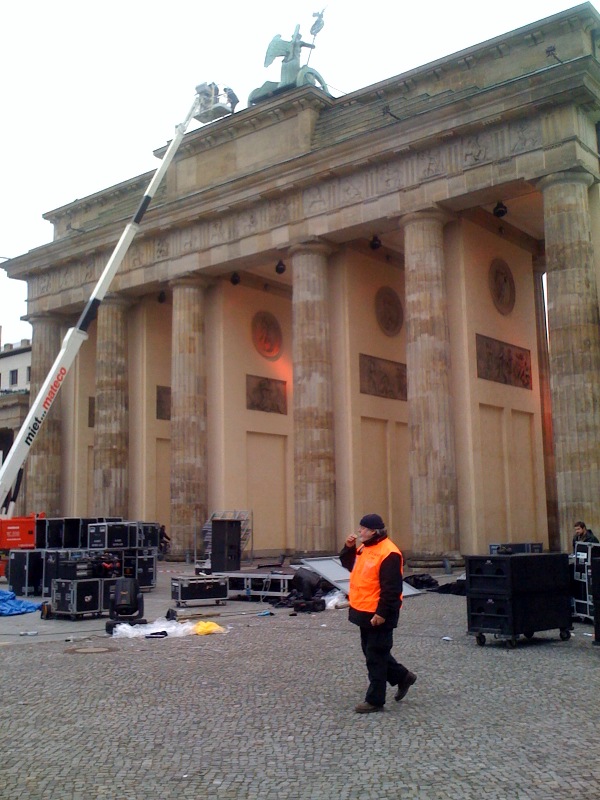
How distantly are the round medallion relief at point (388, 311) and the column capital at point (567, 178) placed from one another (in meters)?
8.32

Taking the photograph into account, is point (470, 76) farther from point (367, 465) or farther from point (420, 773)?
point (420, 773)

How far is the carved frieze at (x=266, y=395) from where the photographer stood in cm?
3141

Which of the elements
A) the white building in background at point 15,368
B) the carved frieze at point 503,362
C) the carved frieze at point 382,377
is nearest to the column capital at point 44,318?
the carved frieze at point 382,377

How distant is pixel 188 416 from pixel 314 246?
7.35m

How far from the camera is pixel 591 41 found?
23.2 meters

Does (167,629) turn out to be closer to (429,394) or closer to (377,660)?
(377,660)

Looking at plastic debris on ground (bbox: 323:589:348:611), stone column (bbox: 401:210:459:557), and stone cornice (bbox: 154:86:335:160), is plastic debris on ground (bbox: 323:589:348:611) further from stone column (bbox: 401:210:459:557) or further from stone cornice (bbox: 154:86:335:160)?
stone cornice (bbox: 154:86:335:160)

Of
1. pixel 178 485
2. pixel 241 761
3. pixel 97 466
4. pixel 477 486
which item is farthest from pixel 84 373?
pixel 241 761

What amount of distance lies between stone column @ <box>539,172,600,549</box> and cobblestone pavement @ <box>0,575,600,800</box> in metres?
9.90

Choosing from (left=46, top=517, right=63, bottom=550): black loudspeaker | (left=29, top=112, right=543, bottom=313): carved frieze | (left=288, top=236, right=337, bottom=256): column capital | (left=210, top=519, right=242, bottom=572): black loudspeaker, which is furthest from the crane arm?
(left=29, top=112, right=543, bottom=313): carved frieze

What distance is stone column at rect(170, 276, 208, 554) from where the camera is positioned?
2872 centimetres

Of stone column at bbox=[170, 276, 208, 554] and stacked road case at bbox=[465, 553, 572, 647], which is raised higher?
stone column at bbox=[170, 276, 208, 554]

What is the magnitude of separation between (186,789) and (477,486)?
1954cm

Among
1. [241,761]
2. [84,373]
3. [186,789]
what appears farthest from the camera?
[84,373]
